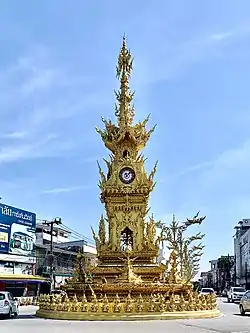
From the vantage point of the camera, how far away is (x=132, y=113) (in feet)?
106

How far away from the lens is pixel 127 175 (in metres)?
30.7

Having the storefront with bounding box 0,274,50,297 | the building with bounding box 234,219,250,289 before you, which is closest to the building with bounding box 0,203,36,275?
the storefront with bounding box 0,274,50,297

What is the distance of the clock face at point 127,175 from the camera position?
3062 cm

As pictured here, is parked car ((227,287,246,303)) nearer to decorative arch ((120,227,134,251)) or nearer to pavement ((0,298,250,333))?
decorative arch ((120,227,134,251))

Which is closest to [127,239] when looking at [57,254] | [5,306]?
[5,306]

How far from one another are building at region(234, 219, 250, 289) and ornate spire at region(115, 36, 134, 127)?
81.3 meters

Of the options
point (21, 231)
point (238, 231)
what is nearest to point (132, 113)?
point (21, 231)

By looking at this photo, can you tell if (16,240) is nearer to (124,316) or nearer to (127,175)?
(127,175)

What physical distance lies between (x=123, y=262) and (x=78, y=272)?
256 centimetres

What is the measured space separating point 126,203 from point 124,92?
708 centimetres

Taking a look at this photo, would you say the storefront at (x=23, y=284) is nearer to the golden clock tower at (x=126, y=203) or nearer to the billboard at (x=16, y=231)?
the billboard at (x=16, y=231)

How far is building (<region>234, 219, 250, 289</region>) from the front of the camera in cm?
11139

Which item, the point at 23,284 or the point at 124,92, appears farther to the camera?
the point at 23,284

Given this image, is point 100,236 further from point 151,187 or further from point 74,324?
point 74,324
